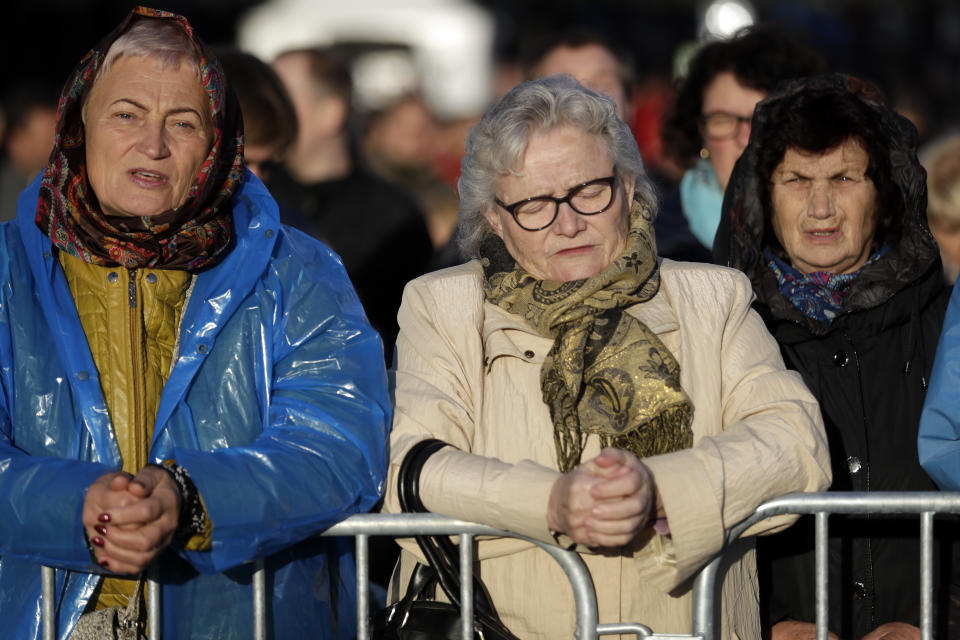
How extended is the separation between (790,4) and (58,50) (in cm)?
879

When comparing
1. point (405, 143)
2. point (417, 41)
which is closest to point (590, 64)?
point (405, 143)

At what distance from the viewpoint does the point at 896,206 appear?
4.12 m

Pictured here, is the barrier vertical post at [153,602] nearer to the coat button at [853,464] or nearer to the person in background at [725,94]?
the coat button at [853,464]

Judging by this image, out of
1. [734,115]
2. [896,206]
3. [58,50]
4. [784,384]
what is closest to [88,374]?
[784,384]

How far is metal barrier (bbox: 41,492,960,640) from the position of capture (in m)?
3.12

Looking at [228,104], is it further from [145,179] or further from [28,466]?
[28,466]

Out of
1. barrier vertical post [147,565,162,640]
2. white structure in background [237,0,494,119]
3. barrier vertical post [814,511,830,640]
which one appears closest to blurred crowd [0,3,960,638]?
barrier vertical post [814,511,830,640]

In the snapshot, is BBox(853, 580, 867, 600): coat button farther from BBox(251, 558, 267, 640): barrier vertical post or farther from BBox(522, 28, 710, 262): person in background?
BBox(522, 28, 710, 262): person in background

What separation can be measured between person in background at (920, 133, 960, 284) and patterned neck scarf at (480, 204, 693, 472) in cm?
224

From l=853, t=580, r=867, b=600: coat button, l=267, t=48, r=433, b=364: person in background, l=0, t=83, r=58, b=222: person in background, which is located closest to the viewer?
l=853, t=580, r=867, b=600: coat button

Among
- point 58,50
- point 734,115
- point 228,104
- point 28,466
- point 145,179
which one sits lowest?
point 28,466

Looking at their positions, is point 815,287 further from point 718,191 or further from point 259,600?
point 259,600

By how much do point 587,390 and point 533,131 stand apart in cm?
72

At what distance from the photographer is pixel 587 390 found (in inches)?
133
